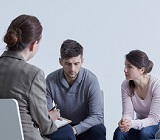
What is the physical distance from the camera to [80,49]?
2.61 m

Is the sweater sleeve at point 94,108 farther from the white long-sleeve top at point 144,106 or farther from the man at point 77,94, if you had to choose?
the white long-sleeve top at point 144,106

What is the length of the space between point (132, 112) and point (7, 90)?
122 cm

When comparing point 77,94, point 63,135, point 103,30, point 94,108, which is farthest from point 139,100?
point 103,30

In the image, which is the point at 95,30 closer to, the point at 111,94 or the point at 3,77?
the point at 111,94

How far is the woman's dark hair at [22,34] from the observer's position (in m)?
1.83

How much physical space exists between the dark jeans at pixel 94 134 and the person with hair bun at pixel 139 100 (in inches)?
4.1

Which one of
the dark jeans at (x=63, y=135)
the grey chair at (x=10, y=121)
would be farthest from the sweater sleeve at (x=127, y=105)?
the grey chair at (x=10, y=121)

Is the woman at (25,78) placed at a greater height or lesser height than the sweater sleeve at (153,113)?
greater

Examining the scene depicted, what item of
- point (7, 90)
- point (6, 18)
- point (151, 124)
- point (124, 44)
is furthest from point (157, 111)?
point (6, 18)

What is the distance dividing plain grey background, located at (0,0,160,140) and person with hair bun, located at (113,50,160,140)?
2.08ft

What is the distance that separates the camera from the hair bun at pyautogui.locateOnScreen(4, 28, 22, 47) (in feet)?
5.97

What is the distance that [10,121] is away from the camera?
5.52ft

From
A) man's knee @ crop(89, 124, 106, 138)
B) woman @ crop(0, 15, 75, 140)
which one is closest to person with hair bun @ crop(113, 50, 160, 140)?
man's knee @ crop(89, 124, 106, 138)

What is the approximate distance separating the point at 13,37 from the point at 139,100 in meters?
1.20
